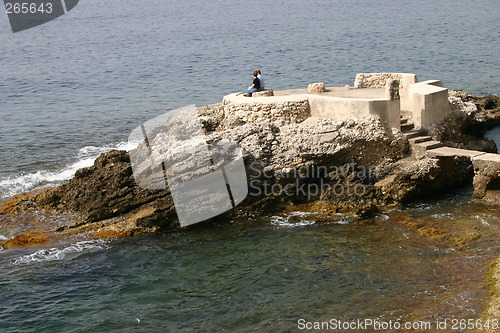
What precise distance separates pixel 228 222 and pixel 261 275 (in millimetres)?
3083

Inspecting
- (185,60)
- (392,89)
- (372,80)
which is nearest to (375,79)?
(372,80)

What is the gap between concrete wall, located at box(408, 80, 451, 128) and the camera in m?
18.5

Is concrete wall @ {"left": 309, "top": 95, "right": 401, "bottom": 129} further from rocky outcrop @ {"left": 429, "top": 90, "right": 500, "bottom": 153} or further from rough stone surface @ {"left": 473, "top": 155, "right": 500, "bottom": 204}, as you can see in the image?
rough stone surface @ {"left": 473, "top": 155, "right": 500, "bottom": 204}

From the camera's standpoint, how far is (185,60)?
44781 millimetres

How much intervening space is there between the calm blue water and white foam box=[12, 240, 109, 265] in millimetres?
6093

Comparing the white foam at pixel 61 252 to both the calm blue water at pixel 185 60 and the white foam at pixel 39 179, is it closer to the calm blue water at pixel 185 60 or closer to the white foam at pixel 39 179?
the white foam at pixel 39 179

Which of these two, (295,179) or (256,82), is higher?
(256,82)

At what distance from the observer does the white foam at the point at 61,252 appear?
621 inches

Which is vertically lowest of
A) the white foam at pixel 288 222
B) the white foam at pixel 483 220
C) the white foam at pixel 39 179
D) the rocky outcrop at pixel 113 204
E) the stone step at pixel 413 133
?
the white foam at pixel 483 220

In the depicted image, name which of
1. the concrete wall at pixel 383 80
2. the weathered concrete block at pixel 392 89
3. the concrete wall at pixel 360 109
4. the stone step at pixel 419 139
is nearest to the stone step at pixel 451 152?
the stone step at pixel 419 139

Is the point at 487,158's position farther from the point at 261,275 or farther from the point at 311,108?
the point at 261,275

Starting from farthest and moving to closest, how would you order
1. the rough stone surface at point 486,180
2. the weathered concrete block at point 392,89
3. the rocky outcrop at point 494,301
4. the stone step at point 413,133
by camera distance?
the stone step at point 413,133 → the weathered concrete block at point 392,89 → the rough stone surface at point 486,180 → the rocky outcrop at point 494,301

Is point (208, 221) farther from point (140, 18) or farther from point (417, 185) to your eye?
point (140, 18)

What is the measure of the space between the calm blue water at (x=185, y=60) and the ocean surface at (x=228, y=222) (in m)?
0.15
